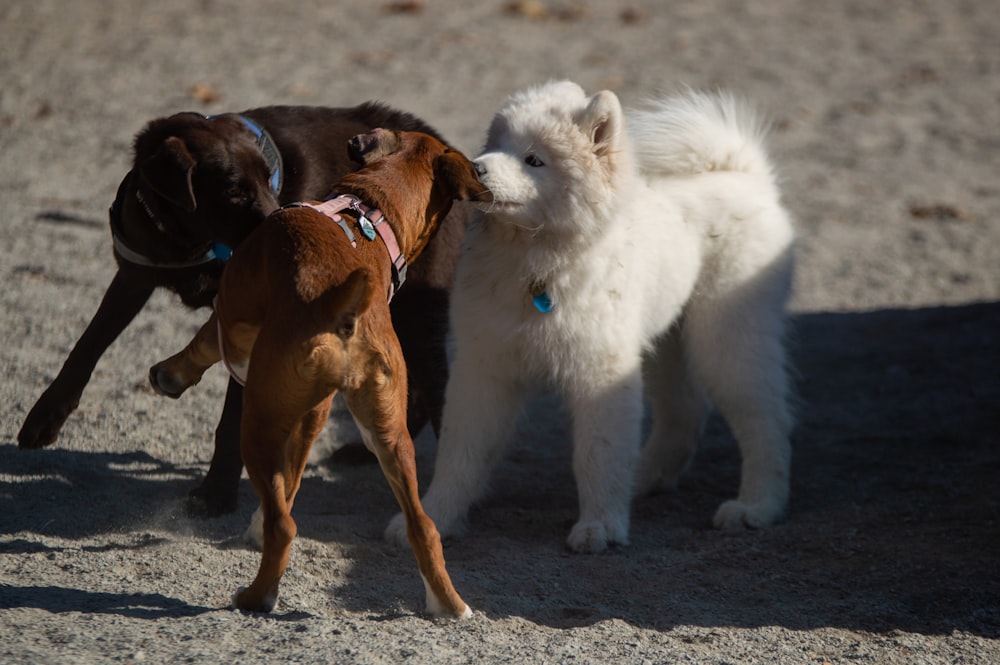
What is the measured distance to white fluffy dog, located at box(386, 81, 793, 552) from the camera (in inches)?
156

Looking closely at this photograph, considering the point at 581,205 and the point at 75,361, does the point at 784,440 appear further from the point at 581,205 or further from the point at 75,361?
the point at 75,361

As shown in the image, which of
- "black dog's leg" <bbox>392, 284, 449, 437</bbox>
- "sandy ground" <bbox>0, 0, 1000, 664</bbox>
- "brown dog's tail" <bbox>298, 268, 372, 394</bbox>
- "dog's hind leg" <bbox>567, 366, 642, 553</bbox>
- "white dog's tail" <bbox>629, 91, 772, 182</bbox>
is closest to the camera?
"brown dog's tail" <bbox>298, 268, 372, 394</bbox>

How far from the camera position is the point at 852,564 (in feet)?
13.5

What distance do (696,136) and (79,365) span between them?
2.60 metres

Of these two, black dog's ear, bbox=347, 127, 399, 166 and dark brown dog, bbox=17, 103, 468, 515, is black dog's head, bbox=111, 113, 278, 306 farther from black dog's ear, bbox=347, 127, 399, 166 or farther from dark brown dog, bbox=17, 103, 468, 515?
black dog's ear, bbox=347, 127, 399, 166

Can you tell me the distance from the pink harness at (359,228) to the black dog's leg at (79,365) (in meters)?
0.95

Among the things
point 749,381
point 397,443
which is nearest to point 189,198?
point 397,443

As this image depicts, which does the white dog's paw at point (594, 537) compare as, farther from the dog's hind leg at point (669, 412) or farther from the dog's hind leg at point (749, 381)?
the dog's hind leg at point (669, 412)

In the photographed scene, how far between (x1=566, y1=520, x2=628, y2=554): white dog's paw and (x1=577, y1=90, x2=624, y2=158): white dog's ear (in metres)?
1.35

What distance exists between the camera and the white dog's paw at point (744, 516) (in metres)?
4.51

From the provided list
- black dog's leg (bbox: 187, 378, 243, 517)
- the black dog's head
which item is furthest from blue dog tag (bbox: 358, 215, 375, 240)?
black dog's leg (bbox: 187, 378, 243, 517)

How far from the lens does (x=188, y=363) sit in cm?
344

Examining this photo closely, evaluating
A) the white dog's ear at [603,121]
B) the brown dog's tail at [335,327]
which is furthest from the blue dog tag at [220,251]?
the white dog's ear at [603,121]

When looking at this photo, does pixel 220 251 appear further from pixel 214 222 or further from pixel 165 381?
pixel 165 381
